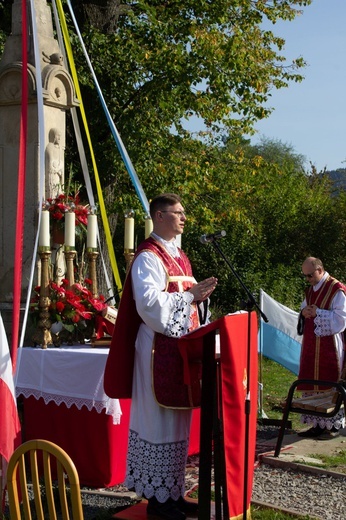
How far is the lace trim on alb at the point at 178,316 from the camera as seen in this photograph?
486 centimetres

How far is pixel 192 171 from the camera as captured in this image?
1470 centimetres

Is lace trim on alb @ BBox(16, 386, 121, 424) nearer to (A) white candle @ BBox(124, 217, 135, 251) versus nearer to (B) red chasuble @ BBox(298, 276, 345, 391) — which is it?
(A) white candle @ BBox(124, 217, 135, 251)

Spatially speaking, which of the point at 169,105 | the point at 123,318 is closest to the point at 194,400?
the point at 123,318

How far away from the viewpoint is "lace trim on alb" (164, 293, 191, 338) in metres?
4.86

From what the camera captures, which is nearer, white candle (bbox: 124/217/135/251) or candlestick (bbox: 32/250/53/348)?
candlestick (bbox: 32/250/53/348)

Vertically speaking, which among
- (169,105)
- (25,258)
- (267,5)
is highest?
(267,5)

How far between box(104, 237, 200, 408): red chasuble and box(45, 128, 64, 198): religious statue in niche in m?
2.38

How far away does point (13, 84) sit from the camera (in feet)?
24.0

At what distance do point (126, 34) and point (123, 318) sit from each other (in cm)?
983

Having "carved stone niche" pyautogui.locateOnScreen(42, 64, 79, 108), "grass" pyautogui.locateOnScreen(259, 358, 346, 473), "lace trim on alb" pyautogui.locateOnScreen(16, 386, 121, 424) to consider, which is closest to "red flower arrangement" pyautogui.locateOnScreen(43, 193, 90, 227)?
A: "carved stone niche" pyautogui.locateOnScreen(42, 64, 79, 108)

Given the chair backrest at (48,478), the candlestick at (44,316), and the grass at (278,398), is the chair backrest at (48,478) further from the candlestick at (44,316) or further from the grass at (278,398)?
the grass at (278,398)

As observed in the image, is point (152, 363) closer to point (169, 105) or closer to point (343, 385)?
point (343, 385)

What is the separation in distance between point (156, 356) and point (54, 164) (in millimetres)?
3000

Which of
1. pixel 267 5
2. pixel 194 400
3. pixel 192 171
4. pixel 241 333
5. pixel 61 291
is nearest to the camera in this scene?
pixel 241 333
